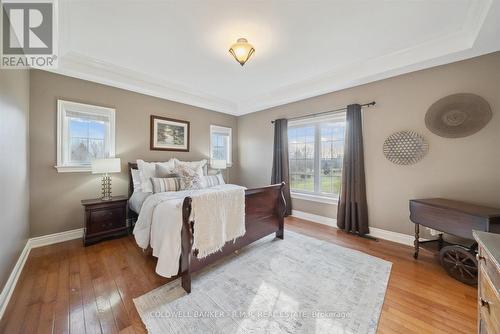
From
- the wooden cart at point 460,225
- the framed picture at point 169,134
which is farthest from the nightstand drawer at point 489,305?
the framed picture at point 169,134

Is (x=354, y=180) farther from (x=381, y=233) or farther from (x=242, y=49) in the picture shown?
(x=242, y=49)

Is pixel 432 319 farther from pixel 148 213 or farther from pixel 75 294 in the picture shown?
pixel 75 294

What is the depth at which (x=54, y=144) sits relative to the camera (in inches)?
110

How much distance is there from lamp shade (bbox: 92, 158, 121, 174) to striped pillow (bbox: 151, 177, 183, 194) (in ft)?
1.89

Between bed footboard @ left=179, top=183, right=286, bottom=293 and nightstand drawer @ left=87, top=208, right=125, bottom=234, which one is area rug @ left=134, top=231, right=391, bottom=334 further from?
nightstand drawer @ left=87, top=208, right=125, bottom=234

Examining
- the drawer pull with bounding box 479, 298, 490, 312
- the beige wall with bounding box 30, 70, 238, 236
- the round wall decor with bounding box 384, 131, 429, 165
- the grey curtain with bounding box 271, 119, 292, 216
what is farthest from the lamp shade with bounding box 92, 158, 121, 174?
Result: the round wall decor with bounding box 384, 131, 429, 165

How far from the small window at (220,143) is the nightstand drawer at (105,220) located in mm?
2378

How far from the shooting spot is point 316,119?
383 cm

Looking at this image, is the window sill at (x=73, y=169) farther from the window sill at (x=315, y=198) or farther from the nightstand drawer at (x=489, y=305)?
the nightstand drawer at (x=489, y=305)

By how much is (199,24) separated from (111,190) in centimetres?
297

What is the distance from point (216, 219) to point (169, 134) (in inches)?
108

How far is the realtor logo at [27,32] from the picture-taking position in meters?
1.71

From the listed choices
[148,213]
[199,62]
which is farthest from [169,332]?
[199,62]

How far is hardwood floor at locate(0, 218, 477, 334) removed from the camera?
1.43 meters
